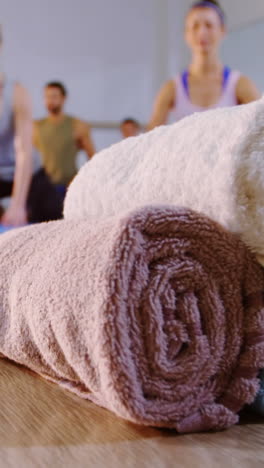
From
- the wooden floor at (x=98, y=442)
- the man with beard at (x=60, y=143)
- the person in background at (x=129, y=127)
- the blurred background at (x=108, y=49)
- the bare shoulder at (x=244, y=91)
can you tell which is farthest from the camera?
the person in background at (x=129, y=127)

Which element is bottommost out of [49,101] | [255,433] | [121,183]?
[255,433]

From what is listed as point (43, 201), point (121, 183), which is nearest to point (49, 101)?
point (43, 201)

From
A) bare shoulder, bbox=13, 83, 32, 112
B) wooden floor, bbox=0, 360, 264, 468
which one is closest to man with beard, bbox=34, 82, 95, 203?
bare shoulder, bbox=13, 83, 32, 112

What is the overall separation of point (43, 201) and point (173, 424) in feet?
4.58

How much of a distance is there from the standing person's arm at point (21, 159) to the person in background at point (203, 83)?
1.44 ft

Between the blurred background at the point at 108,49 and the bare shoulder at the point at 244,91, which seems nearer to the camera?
the bare shoulder at the point at 244,91

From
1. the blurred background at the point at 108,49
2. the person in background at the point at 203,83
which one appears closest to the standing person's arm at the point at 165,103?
the person in background at the point at 203,83

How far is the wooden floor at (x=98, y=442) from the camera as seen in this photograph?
0.32 metres

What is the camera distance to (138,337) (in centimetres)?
34

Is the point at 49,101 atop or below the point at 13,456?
atop

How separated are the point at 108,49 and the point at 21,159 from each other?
79.8 inches

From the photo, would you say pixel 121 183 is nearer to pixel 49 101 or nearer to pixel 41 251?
pixel 41 251

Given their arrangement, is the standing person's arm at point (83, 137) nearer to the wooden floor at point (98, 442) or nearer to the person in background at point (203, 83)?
the person in background at point (203, 83)

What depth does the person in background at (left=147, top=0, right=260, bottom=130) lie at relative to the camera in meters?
1.37
